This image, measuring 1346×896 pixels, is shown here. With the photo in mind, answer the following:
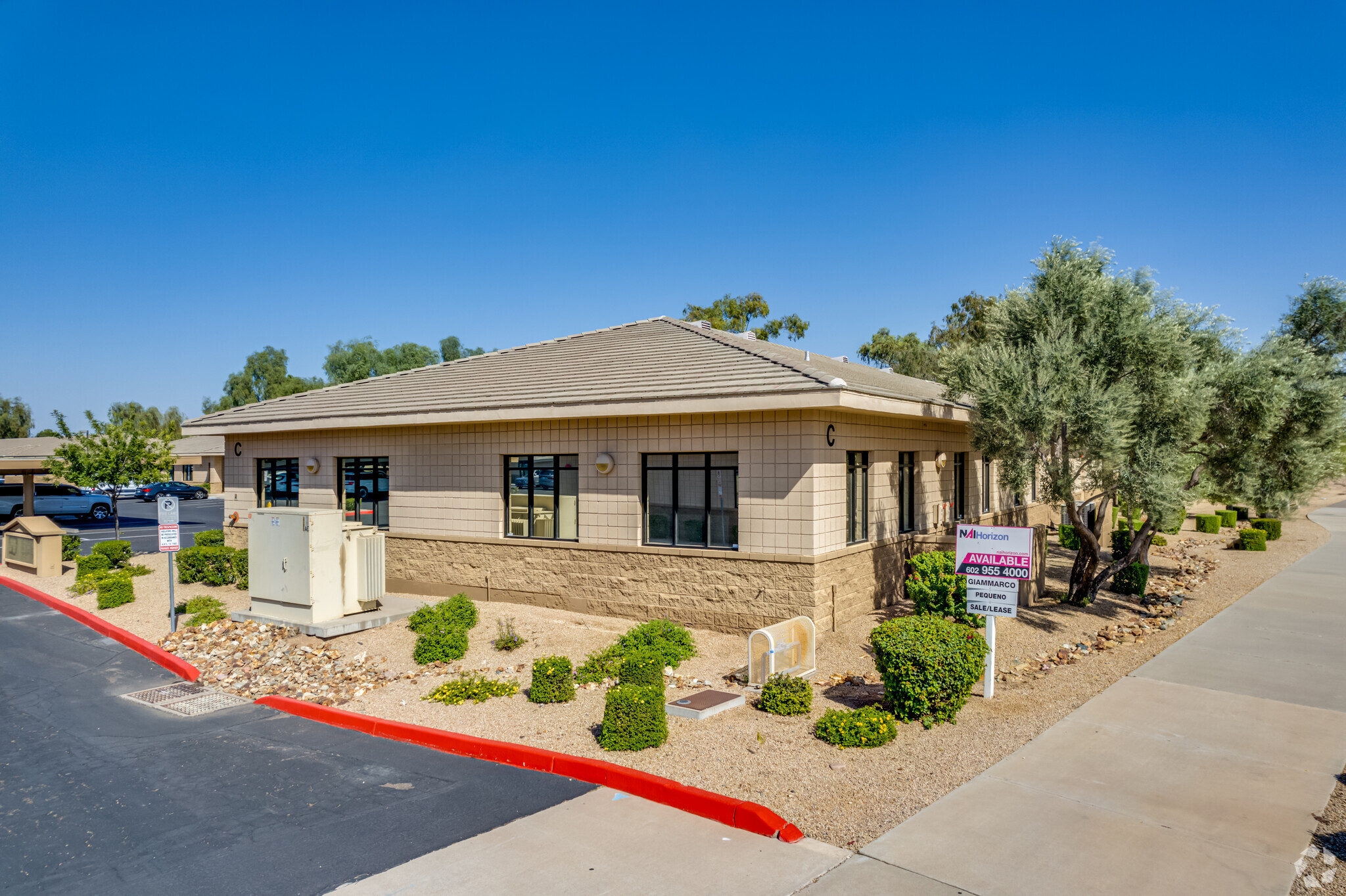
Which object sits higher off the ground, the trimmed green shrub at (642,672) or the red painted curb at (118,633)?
the trimmed green shrub at (642,672)

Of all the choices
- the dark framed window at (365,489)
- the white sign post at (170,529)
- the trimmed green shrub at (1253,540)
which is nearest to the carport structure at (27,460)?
the dark framed window at (365,489)

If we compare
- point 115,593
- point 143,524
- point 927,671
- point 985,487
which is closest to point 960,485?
point 985,487

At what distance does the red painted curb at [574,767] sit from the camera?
615 centimetres

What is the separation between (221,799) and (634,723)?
3658 millimetres

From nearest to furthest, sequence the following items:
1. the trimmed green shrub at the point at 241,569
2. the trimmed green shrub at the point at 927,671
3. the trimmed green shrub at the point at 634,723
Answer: the trimmed green shrub at the point at 634,723
the trimmed green shrub at the point at 927,671
the trimmed green shrub at the point at 241,569

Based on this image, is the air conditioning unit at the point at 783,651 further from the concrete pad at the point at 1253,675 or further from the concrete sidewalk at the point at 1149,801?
the concrete pad at the point at 1253,675

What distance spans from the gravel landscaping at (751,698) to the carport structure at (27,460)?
16.3 m

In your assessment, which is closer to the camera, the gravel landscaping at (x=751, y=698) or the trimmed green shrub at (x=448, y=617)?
the gravel landscaping at (x=751, y=698)

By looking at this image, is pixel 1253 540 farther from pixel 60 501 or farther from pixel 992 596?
pixel 60 501

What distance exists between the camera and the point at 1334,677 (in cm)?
1030

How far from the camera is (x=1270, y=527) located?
25688 mm

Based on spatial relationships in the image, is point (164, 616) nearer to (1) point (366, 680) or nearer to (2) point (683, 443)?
(1) point (366, 680)

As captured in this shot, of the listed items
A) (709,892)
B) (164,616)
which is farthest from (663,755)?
(164,616)

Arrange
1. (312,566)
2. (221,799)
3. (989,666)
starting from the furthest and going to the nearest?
(312,566) → (989,666) → (221,799)
